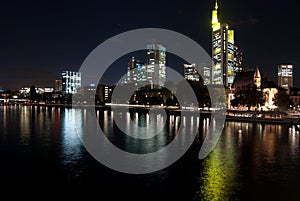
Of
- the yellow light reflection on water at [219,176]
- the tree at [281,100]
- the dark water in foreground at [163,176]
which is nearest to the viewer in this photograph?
the yellow light reflection on water at [219,176]

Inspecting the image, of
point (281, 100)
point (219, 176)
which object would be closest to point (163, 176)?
point (219, 176)

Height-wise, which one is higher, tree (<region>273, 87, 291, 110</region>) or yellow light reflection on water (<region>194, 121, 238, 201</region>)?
tree (<region>273, 87, 291, 110</region>)

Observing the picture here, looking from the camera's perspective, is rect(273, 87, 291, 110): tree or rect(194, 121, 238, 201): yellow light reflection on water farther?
rect(273, 87, 291, 110): tree

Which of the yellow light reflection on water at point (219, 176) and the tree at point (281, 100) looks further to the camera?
the tree at point (281, 100)

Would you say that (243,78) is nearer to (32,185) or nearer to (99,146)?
(99,146)

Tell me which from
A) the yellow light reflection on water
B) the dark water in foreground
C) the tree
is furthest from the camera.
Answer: the tree

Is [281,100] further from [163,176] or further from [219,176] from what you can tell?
[163,176]

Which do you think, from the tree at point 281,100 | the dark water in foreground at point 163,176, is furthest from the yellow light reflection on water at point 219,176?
the tree at point 281,100

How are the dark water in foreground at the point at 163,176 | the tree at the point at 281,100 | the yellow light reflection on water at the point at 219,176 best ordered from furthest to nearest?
the tree at the point at 281,100 → the dark water in foreground at the point at 163,176 → the yellow light reflection on water at the point at 219,176

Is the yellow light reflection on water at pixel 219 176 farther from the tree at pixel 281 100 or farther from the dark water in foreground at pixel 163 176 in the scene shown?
the tree at pixel 281 100

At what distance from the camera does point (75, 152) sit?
90.5ft

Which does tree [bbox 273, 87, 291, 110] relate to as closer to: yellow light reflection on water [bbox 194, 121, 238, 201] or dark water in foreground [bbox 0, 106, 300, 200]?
dark water in foreground [bbox 0, 106, 300, 200]

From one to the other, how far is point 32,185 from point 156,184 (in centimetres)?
685

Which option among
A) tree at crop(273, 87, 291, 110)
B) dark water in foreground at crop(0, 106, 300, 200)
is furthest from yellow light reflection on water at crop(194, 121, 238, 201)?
tree at crop(273, 87, 291, 110)
